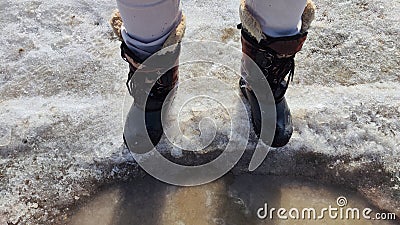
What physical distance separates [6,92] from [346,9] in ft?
3.72

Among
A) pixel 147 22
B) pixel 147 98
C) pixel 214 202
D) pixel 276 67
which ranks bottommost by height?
pixel 214 202

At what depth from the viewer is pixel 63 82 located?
1433 mm

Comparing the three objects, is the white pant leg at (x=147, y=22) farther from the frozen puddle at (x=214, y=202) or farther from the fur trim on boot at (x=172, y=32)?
the frozen puddle at (x=214, y=202)

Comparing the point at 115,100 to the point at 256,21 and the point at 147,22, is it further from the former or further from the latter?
the point at 256,21

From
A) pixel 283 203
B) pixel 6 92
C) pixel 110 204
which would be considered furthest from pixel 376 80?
pixel 6 92

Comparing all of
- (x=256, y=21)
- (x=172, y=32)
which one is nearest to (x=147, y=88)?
(x=172, y=32)

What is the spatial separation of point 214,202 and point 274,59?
1.25ft

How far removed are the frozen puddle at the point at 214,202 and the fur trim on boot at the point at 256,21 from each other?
0.36m

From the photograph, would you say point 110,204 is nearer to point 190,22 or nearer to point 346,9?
point 190,22

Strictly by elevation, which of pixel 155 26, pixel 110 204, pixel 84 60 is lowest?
pixel 110 204
